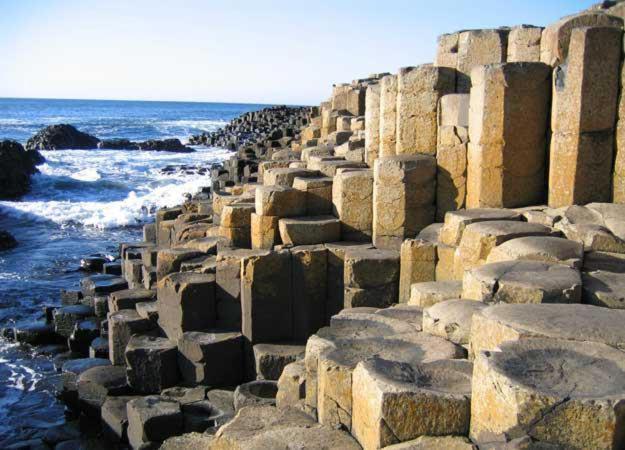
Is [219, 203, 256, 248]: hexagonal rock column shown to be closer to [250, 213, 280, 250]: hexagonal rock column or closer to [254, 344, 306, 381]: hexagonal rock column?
[250, 213, 280, 250]: hexagonal rock column

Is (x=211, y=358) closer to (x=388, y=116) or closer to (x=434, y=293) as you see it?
(x=434, y=293)

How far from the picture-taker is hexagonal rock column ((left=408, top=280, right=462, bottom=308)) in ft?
19.1

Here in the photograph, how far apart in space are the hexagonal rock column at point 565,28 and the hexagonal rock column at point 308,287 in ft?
10.7

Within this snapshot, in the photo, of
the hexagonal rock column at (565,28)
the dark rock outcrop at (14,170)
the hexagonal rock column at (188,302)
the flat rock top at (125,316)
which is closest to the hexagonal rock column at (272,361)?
the hexagonal rock column at (188,302)

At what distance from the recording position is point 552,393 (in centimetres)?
312

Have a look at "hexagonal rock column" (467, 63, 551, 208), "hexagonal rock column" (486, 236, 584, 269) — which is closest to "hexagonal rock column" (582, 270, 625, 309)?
"hexagonal rock column" (486, 236, 584, 269)

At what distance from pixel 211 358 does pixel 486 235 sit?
337 centimetres

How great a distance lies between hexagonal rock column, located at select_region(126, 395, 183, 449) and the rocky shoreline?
2cm

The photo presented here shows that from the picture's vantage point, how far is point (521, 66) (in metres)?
6.88

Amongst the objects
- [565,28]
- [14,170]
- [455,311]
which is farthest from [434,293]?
[14,170]

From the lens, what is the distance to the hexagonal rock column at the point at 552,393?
303 centimetres

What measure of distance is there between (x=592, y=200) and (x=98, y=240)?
14.2 meters

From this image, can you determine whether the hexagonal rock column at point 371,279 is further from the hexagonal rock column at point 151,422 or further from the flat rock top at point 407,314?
the hexagonal rock column at point 151,422

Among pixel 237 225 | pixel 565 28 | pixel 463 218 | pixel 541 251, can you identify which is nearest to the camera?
pixel 541 251
